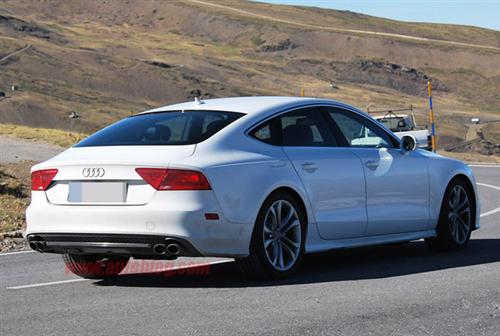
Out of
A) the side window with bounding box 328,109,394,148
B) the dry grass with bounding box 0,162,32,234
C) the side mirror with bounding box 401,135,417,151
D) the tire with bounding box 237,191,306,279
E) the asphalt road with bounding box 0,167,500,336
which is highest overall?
the side window with bounding box 328,109,394,148

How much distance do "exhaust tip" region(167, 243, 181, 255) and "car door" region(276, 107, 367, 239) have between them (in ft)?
4.37

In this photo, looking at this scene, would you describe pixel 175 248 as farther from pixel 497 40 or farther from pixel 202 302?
pixel 497 40

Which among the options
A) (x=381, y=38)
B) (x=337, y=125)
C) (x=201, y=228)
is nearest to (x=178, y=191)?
(x=201, y=228)

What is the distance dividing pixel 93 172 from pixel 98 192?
5.9 inches

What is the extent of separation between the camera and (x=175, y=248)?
818 centimetres

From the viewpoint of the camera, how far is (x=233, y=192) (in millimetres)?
8367

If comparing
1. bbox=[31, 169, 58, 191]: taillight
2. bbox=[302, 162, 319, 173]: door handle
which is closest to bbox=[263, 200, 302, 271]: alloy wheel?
bbox=[302, 162, 319, 173]: door handle

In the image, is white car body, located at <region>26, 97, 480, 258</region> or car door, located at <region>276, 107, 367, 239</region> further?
car door, located at <region>276, 107, 367, 239</region>

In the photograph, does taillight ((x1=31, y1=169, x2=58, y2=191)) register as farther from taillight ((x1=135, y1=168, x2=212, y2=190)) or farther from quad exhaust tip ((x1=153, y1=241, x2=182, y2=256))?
quad exhaust tip ((x1=153, y1=241, x2=182, y2=256))

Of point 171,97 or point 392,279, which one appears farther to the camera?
point 171,97

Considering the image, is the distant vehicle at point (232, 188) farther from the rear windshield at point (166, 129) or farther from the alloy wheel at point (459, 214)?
the alloy wheel at point (459, 214)

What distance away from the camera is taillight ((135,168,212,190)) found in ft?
26.8

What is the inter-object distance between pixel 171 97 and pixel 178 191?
9673 centimetres

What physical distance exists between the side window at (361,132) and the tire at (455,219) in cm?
87
